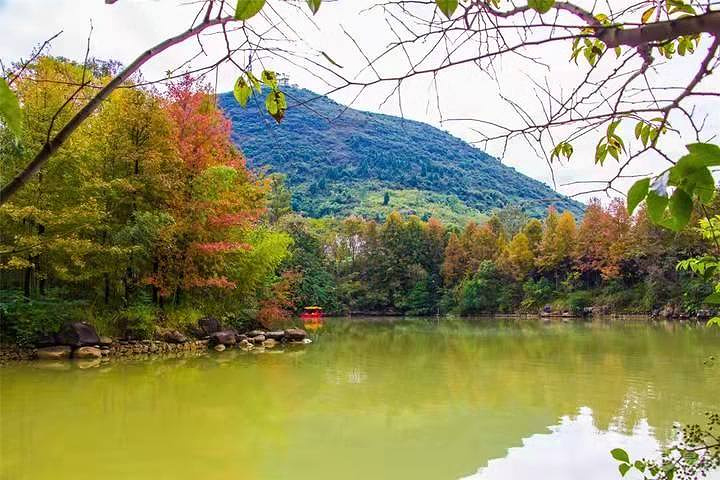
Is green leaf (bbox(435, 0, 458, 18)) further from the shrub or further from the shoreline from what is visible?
the shrub

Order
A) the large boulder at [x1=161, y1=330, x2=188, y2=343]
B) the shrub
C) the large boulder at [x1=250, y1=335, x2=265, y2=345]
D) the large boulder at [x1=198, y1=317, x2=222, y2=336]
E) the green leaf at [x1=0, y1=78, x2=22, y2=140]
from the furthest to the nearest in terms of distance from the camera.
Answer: the large boulder at [x1=250, y1=335, x2=265, y2=345]
the large boulder at [x1=198, y1=317, x2=222, y2=336]
the large boulder at [x1=161, y1=330, x2=188, y2=343]
the shrub
the green leaf at [x1=0, y1=78, x2=22, y2=140]

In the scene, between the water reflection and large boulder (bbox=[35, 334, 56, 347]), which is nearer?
the water reflection

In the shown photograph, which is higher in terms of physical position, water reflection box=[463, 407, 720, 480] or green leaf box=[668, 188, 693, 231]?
green leaf box=[668, 188, 693, 231]

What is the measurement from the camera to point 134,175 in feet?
35.3

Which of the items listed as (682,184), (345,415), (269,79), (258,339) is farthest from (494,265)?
(682,184)

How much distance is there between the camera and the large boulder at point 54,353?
888cm

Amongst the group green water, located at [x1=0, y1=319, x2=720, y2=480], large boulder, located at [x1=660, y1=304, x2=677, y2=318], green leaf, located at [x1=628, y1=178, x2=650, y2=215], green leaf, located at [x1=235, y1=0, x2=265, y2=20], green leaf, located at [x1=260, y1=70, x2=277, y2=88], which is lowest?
green water, located at [x1=0, y1=319, x2=720, y2=480]

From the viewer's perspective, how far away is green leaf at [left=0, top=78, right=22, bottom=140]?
0.50 metres

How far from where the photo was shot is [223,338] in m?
11.3

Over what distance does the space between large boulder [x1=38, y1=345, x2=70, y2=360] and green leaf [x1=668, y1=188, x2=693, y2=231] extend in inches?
387

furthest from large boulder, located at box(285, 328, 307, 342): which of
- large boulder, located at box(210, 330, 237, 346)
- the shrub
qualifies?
the shrub

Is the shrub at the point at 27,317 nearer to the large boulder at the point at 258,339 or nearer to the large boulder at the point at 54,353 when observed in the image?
the large boulder at the point at 54,353

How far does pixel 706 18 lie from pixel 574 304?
26.3 metres

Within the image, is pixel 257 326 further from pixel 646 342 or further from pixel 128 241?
pixel 646 342
